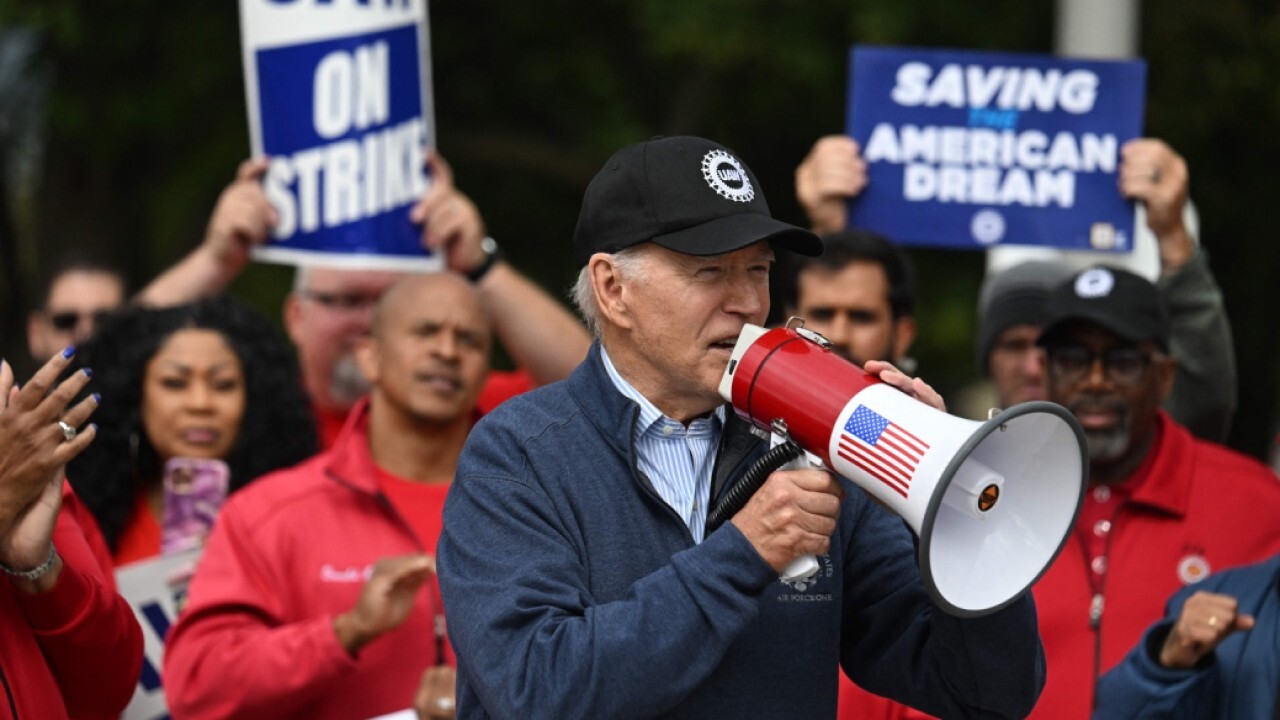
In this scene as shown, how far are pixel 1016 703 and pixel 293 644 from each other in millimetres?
2027

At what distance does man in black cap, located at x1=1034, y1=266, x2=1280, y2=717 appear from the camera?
4.54m

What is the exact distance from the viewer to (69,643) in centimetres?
361

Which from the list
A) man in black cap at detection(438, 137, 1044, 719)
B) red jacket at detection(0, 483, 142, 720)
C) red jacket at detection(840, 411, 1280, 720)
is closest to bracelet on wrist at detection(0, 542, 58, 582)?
red jacket at detection(0, 483, 142, 720)

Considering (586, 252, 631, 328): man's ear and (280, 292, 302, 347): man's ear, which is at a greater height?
(586, 252, 631, 328): man's ear

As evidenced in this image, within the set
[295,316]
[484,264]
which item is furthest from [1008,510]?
[295,316]

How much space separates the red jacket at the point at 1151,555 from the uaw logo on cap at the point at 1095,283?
1.38 ft

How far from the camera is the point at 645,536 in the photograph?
294 centimetres

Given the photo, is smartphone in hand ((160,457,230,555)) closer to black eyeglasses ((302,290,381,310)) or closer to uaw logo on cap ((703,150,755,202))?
black eyeglasses ((302,290,381,310))

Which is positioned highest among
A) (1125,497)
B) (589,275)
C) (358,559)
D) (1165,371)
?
(589,275)

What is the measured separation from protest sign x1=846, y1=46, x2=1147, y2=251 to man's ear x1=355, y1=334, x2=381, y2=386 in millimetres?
1533

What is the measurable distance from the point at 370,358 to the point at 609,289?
2.40 metres

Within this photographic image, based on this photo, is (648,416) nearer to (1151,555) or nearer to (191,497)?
(1151,555)

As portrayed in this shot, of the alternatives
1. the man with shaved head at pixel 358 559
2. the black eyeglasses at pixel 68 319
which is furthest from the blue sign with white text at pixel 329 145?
the black eyeglasses at pixel 68 319

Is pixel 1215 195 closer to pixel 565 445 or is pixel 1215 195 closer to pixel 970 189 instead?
pixel 970 189
